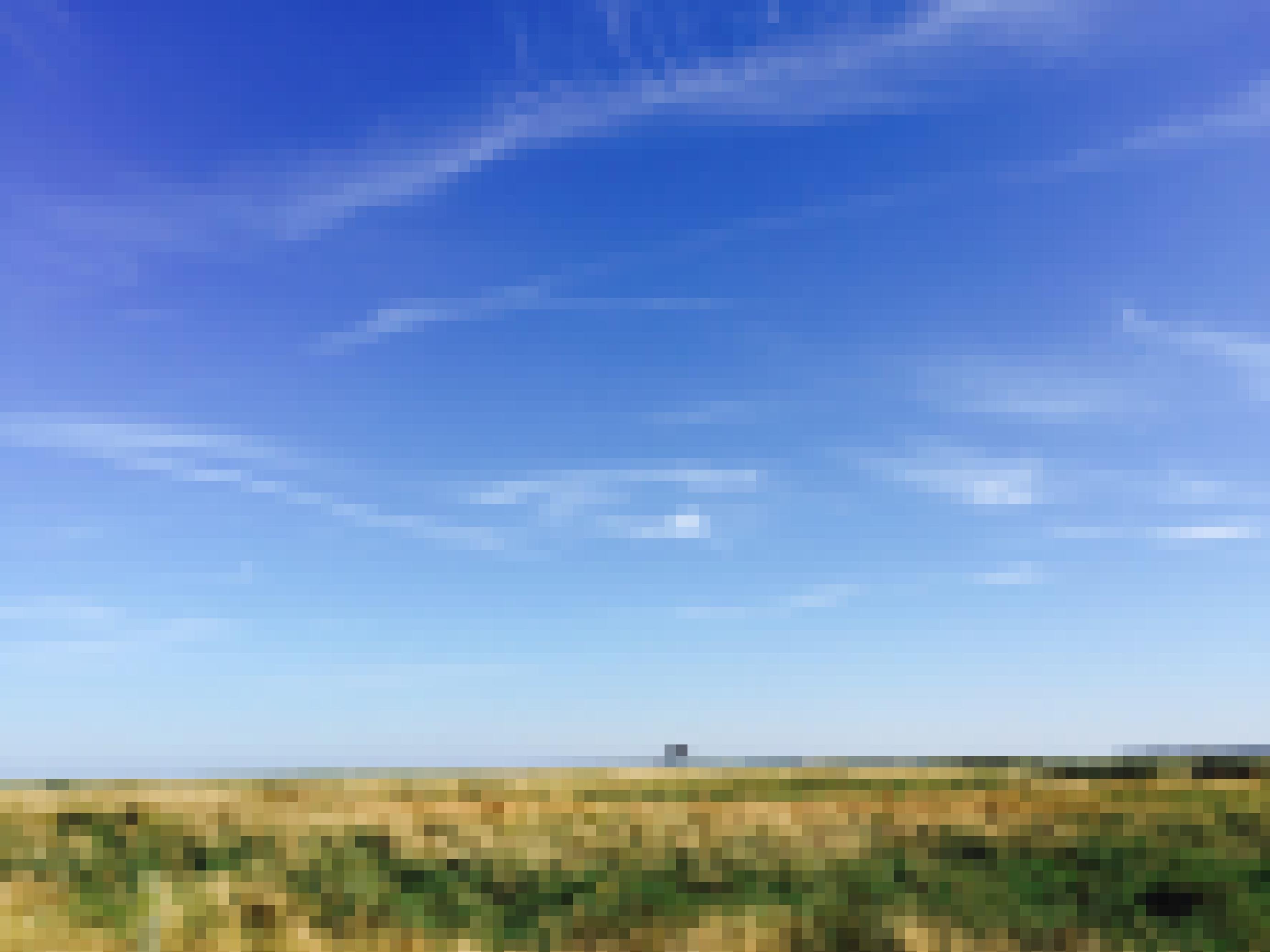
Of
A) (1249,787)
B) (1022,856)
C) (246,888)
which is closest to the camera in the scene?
(246,888)

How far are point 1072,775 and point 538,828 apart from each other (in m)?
27.9

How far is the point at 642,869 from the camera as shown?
38844mm

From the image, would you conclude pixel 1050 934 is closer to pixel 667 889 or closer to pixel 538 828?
pixel 667 889

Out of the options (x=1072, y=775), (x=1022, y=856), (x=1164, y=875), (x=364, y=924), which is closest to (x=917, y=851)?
(x=1022, y=856)

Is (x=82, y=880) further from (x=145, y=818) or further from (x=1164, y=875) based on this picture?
(x=1164, y=875)

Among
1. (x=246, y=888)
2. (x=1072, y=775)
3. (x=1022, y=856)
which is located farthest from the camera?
(x=1072, y=775)

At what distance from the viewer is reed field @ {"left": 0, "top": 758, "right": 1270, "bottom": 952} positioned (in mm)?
33344

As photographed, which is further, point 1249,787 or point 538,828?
point 1249,787

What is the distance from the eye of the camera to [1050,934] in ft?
109

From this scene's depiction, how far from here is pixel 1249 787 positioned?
46.9 metres

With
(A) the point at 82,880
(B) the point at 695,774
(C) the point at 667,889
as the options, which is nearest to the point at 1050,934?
(C) the point at 667,889

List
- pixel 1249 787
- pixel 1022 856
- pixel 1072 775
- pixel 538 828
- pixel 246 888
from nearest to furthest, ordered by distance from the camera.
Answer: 1. pixel 246 888
2. pixel 1022 856
3. pixel 538 828
4. pixel 1249 787
5. pixel 1072 775

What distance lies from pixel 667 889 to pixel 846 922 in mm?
5348

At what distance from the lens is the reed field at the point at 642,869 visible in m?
33.3
